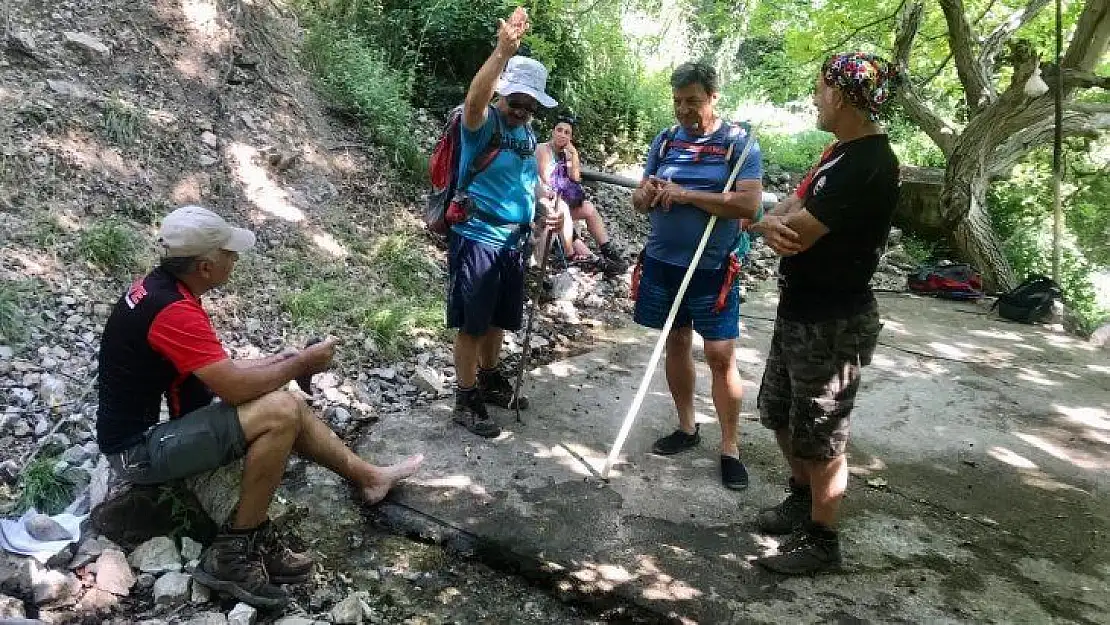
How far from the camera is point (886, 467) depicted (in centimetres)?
422

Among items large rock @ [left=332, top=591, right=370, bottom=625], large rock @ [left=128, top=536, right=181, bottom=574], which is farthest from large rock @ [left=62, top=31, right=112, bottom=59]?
large rock @ [left=332, top=591, right=370, bottom=625]

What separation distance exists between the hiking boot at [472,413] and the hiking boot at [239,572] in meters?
1.45

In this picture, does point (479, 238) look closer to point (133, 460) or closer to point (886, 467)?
point (133, 460)

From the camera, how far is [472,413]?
418 centimetres

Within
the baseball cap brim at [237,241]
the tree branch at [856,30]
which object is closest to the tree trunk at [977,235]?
the tree branch at [856,30]

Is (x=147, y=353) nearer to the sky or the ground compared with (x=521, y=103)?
nearer to the ground

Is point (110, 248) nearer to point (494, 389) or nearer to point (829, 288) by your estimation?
point (494, 389)

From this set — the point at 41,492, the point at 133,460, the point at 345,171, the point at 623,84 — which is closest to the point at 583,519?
the point at 133,460

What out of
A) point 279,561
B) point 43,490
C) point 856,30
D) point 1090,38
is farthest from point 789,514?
point 856,30

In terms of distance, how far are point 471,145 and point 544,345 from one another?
7.48 ft

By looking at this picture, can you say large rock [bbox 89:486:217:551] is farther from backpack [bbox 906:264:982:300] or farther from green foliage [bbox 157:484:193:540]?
backpack [bbox 906:264:982:300]

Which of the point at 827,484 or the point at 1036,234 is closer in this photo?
the point at 827,484

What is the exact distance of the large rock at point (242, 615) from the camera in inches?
104

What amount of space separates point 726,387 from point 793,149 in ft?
38.8
